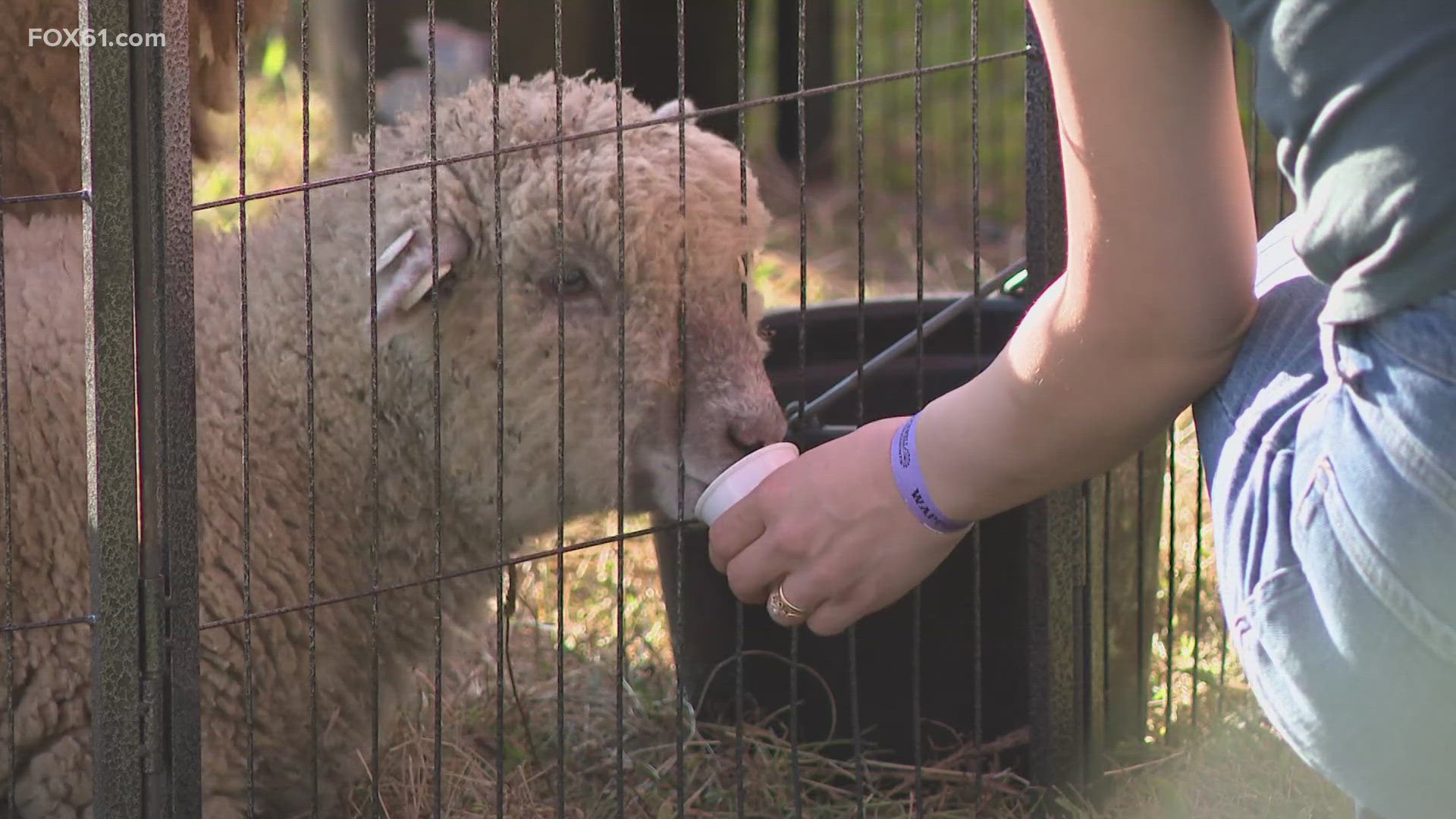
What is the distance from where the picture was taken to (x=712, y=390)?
2303 mm

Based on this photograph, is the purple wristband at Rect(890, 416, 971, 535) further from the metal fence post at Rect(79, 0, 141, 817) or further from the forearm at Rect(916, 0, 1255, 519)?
the metal fence post at Rect(79, 0, 141, 817)

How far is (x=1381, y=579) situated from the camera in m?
1.11

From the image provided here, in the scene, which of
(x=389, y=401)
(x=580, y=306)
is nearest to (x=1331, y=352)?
(x=580, y=306)

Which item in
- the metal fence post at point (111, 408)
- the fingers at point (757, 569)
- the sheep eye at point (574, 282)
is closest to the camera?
the fingers at point (757, 569)

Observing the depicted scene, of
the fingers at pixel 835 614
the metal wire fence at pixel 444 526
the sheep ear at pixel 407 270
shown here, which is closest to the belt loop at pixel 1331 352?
the fingers at pixel 835 614

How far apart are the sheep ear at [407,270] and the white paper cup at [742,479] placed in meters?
0.68

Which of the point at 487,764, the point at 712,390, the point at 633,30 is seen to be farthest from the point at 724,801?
the point at 633,30

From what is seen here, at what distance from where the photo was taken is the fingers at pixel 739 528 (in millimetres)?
1571

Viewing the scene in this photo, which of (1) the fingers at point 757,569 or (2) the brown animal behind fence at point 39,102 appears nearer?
(1) the fingers at point 757,569

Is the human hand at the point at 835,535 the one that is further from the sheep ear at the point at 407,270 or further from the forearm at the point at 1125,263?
the sheep ear at the point at 407,270

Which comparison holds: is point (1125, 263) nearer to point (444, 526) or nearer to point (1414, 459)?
point (1414, 459)

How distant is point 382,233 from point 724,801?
104 cm

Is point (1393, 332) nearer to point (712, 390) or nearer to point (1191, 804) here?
point (712, 390)

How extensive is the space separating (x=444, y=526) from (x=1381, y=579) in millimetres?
1622
